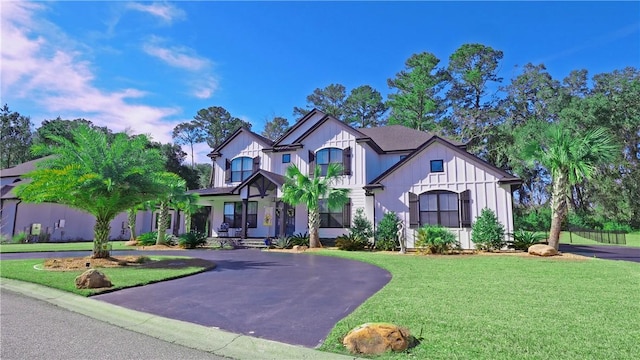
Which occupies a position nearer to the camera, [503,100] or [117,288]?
[117,288]

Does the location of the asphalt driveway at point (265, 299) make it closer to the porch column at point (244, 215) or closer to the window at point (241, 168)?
the porch column at point (244, 215)

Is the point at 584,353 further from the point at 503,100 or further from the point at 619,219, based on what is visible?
the point at 503,100

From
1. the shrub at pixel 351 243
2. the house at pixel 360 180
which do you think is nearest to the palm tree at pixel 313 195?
the shrub at pixel 351 243

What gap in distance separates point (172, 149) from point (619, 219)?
152 ft

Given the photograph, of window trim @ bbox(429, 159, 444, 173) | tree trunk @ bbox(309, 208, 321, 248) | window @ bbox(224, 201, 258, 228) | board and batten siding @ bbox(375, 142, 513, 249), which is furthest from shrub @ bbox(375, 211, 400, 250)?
window @ bbox(224, 201, 258, 228)

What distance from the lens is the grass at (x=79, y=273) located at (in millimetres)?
7844

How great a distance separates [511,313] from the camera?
551 cm

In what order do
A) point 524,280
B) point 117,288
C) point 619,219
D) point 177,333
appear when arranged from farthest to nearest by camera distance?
point 619,219, point 524,280, point 117,288, point 177,333

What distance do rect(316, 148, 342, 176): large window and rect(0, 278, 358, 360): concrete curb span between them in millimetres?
16486

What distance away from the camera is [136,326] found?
5.32 metres

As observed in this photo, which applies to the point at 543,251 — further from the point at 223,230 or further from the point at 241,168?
the point at 241,168

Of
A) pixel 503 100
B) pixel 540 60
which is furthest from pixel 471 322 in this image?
pixel 540 60

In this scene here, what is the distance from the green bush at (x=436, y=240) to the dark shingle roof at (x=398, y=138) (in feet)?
23.7

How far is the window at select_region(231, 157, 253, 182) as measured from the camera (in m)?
24.8
